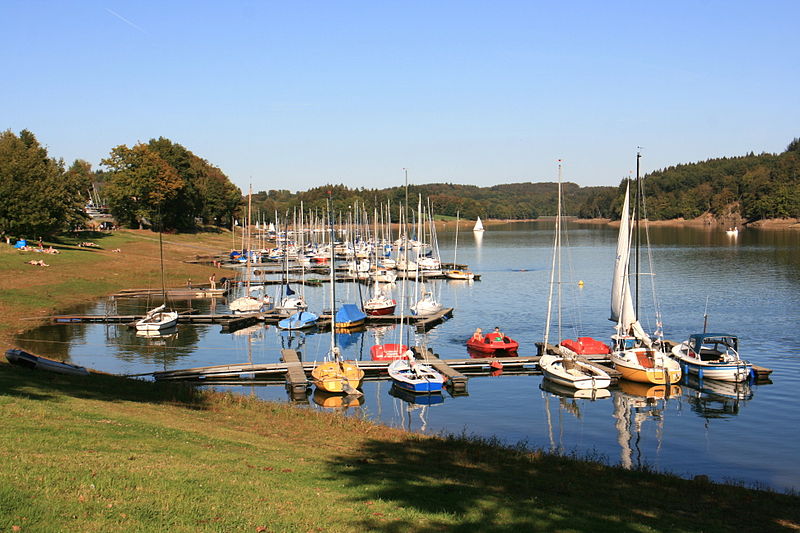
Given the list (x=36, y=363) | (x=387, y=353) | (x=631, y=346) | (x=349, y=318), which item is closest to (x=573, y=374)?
(x=631, y=346)

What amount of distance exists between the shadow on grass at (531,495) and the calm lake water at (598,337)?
7343mm

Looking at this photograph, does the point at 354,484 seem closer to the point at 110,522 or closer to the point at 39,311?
the point at 110,522

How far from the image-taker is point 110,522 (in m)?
13.0

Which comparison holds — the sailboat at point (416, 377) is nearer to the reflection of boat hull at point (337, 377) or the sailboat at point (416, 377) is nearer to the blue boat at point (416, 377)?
the blue boat at point (416, 377)

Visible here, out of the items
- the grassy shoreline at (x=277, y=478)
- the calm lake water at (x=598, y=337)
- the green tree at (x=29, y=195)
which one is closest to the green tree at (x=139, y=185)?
the green tree at (x=29, y=195)

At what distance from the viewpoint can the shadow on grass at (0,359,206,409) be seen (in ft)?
85.1

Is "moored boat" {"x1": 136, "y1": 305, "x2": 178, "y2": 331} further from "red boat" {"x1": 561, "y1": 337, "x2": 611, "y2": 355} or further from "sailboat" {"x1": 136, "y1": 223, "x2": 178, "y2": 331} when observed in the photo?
"red boat" {"x1": 561, "y1": 337, "x2": 611, "y2": 355}

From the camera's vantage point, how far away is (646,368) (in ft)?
147

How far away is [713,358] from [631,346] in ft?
18.1

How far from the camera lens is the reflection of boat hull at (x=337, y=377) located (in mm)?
41750

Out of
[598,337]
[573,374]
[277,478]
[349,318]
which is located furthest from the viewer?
[349,318]

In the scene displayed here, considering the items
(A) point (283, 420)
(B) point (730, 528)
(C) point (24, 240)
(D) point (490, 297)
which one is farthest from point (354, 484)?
(C) point (24, 240)

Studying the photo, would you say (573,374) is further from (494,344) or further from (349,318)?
(349,318)

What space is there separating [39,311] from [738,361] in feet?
181
